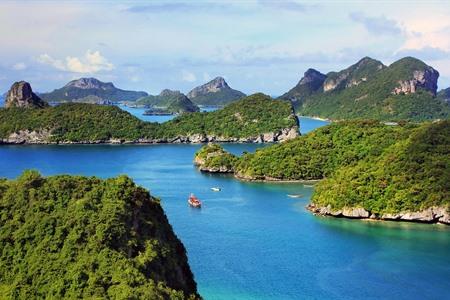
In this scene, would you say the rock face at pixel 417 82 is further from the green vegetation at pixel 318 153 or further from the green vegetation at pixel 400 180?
the green vegetation at pixel 400 180

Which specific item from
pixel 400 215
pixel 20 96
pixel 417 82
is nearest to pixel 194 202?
pixel 400 215

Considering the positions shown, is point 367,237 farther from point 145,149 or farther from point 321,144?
point 145,149

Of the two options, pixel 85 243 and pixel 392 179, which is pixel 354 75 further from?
pixel 85 243

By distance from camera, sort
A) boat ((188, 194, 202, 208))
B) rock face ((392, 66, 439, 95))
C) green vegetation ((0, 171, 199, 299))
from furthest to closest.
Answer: rock face ((392, 66, 439, 95)), boat ((188, 194, 202, 208)), green vegetation ((0, 171, 199, 299))

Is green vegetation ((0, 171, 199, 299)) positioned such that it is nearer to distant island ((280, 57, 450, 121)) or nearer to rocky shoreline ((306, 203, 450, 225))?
rocky shoreline ((306, 203, 450, 225))

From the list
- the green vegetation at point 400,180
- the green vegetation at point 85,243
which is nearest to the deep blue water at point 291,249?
the green vegetation at point 400,180

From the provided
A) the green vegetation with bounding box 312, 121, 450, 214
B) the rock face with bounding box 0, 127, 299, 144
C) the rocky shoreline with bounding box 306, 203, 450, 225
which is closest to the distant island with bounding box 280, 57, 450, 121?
the rock face with bounding box 0, 127, 299, 144

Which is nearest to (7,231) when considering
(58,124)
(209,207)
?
(209,207)
